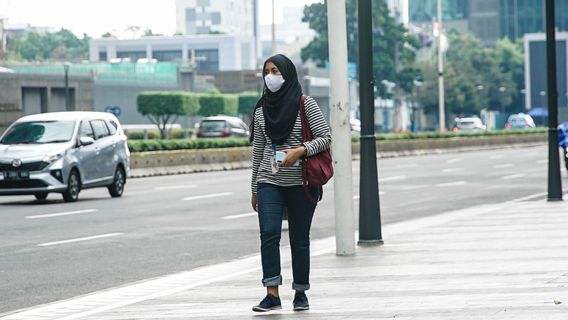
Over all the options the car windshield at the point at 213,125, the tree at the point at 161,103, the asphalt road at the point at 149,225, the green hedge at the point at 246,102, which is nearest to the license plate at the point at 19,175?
the asphalt road at the point at 149,225

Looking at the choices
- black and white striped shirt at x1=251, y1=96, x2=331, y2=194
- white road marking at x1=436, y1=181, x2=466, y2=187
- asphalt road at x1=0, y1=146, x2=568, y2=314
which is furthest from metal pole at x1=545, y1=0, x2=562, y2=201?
black and white striped shirt at x1=251, y1=96, x2=331, y2=194

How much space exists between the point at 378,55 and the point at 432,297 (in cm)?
11516

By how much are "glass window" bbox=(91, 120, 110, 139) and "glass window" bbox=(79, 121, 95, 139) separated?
0.15 metres

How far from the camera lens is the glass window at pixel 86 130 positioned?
1081 inches

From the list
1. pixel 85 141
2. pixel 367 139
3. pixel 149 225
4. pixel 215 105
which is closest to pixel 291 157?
pixel 367 139

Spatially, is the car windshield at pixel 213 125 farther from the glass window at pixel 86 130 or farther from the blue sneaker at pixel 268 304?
the blue sneaker at pixel 268 304

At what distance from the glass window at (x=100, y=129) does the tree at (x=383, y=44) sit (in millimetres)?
93589

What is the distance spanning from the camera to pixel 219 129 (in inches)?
2442

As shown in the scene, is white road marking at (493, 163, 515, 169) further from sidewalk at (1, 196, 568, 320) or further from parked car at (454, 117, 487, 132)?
parked car at (454, 117, 487, 132)

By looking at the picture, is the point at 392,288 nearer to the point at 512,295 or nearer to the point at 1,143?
the point at 512,295

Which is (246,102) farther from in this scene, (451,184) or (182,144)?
(451,184)

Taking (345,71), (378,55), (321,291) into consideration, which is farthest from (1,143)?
(378,55)

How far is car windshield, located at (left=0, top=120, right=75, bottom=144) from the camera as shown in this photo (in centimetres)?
2694

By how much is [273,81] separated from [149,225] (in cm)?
1103
